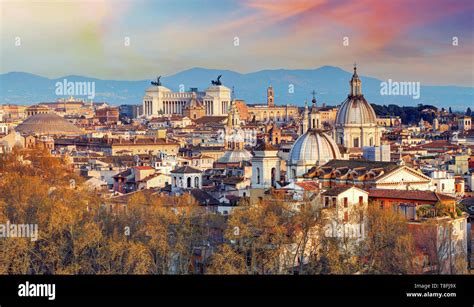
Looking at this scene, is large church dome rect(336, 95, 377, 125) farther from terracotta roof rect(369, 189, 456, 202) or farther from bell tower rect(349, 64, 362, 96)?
terracotta roof rect(369, 189, 456, 202)

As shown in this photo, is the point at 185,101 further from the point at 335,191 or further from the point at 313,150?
the point at 335,191

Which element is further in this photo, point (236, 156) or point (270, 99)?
point (270, 99)

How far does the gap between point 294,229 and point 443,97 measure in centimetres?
1538

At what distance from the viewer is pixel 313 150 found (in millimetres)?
20297

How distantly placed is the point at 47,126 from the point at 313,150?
29798mm

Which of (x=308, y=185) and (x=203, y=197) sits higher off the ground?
(x=308, y=185)

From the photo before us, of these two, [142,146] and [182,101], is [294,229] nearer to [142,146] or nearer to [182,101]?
[142,146]

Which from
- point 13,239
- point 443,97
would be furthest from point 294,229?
point 443,97

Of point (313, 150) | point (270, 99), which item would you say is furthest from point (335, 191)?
point (270, 99)

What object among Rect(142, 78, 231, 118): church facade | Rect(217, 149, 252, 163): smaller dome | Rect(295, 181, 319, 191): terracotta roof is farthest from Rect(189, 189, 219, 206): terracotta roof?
Rect(142, 78, 231, 118): church facade
